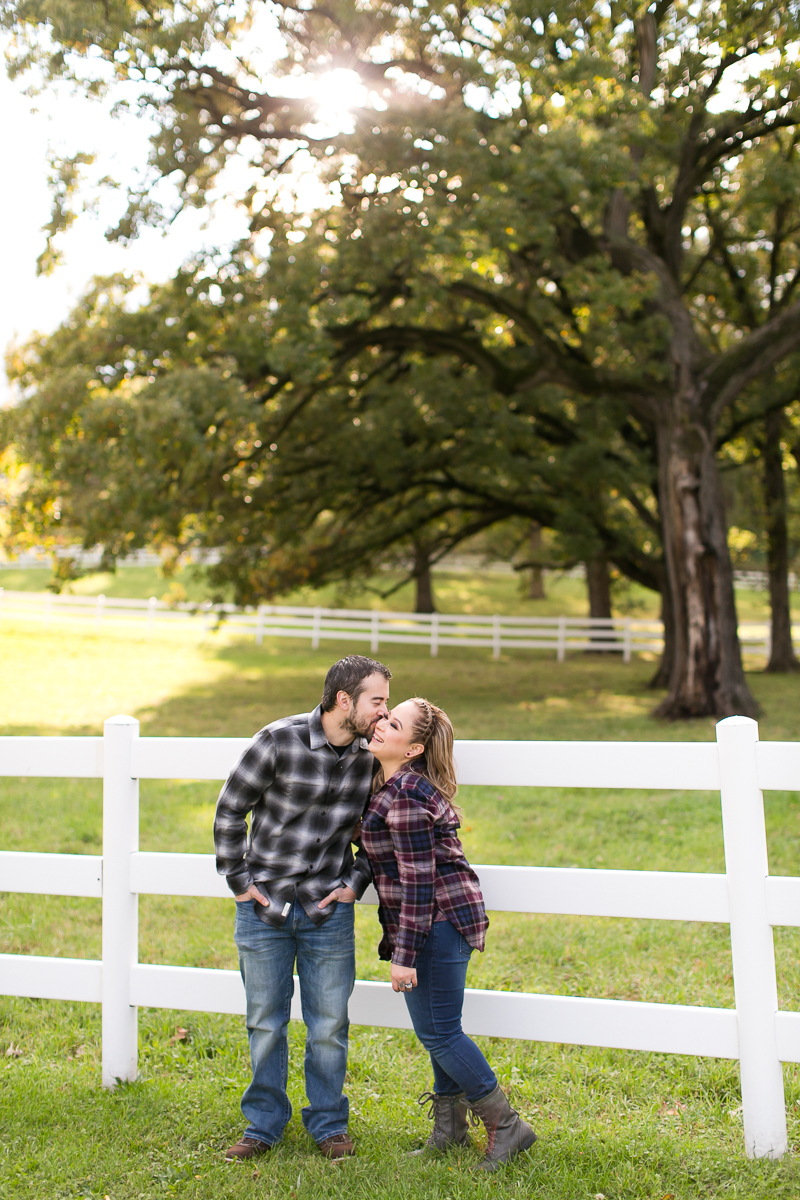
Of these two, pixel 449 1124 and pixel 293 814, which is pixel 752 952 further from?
pixel 293 814

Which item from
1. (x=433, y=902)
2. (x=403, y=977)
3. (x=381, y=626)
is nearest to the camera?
(x=403, y=977)

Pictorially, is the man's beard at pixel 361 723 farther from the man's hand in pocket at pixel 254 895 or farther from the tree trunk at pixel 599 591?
the tree trunk at pixel 599 591

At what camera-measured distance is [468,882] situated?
305cm

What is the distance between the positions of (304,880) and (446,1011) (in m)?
0.60

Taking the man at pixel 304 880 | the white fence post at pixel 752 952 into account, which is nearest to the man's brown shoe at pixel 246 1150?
the man at pixel 304 880

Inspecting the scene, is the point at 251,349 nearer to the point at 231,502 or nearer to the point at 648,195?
the point at 231,502

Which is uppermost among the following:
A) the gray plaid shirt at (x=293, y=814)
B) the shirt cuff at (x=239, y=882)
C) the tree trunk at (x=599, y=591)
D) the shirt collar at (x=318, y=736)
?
the tree trunk at (x=599, y=591)

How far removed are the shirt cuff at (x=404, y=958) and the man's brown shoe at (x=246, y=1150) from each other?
2.80ft

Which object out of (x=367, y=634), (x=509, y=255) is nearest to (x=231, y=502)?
(x=509, y=255)

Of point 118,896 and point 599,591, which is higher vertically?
point 599,591

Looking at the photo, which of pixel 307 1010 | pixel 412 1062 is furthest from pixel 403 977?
pixel 412 1062

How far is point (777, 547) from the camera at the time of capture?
2248 centimetres

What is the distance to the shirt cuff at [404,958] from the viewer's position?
9.45 feet

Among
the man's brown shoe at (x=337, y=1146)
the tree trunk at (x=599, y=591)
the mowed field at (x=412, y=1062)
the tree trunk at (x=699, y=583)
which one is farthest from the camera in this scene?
the tree trunk at (x=599, y=591)
